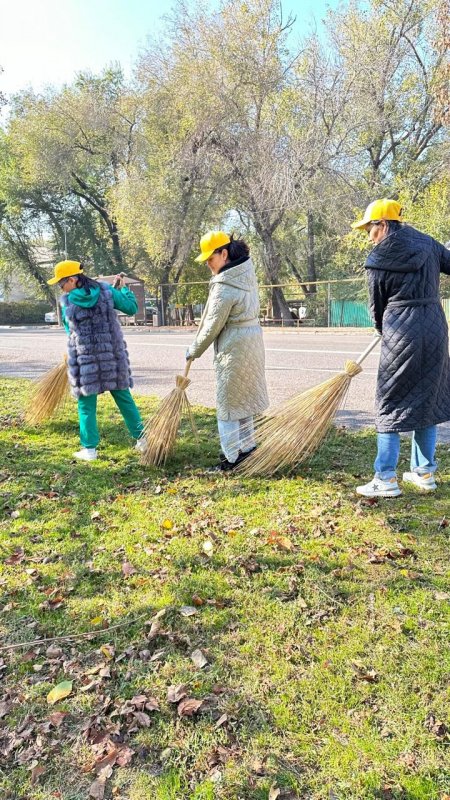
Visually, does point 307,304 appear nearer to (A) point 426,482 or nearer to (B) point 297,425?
(B) point 297,425

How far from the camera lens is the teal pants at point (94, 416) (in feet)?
16.3

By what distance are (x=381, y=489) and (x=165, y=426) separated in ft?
6.00

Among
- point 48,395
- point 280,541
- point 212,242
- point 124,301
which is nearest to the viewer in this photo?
point 280,541

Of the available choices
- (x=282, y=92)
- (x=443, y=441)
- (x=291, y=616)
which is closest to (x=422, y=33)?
(x=282, y=92)

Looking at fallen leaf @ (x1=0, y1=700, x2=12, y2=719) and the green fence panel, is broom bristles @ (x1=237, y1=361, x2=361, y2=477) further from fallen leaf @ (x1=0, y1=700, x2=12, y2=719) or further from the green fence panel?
the green fence panel

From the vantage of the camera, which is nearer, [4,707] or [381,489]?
[4,707]

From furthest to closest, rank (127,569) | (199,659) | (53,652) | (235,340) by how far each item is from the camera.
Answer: (235,340) < (127,569) < (53,652) < (199,659)

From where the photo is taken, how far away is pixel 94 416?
198 inches

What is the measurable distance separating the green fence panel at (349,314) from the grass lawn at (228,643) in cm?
1786

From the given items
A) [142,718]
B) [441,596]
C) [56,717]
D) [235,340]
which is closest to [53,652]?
[56,717]

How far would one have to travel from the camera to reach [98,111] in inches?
1157

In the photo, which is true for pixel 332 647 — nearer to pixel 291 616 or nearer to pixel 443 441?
pixel 291 616

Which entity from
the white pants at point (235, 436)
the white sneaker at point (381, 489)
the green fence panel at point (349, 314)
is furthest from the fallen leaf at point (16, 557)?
the green fence panel at point (349, 314)

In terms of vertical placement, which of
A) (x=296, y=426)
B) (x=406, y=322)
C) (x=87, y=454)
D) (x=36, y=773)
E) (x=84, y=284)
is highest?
(x=84, y=284)
